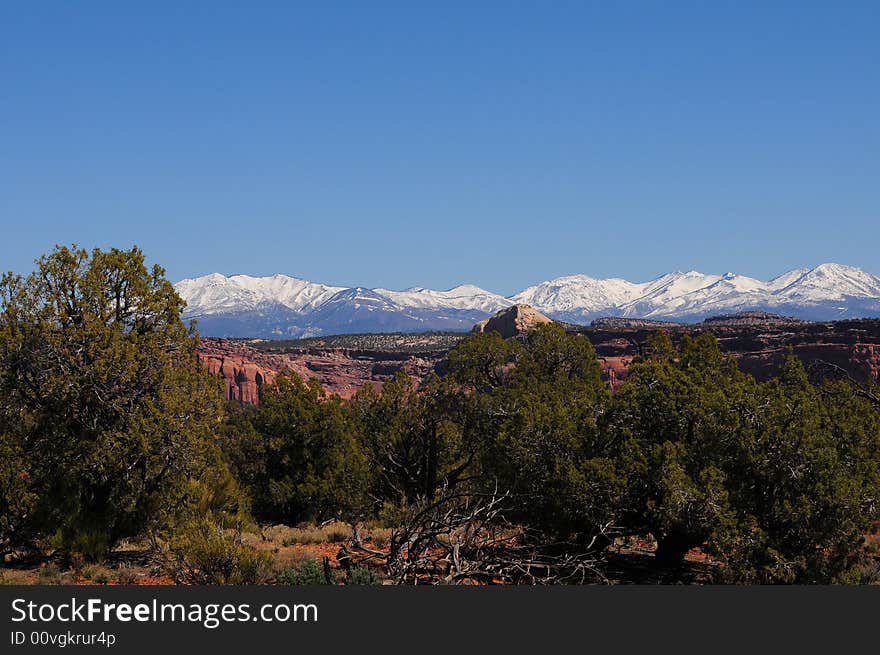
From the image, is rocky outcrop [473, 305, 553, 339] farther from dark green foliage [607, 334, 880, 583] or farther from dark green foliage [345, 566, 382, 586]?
dark green foliage [345, 566, 382, 586]

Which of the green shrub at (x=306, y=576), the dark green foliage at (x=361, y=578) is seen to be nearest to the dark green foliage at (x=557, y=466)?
the dark green foliage at (x=361, y=578)

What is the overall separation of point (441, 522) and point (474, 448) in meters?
20.2

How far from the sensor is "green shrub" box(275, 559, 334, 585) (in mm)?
16902

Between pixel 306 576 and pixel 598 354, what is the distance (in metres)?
139

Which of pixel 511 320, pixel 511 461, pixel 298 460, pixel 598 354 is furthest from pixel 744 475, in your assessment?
pixel 511 320

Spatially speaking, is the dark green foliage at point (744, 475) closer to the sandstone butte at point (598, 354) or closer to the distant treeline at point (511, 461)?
the distant treeline at point (511, 461)

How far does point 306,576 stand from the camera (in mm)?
17047

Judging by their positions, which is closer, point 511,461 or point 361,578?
point 361,578

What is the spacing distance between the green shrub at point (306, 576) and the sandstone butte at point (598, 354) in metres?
86.7

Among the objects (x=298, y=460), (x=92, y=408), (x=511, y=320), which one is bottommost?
(x=298, y=460)

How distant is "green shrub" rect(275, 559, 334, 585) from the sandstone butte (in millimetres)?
86733

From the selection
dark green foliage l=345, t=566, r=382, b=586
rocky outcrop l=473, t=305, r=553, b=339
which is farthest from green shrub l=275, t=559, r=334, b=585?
rocky outcrop l=473, t=305, r=553, b=339

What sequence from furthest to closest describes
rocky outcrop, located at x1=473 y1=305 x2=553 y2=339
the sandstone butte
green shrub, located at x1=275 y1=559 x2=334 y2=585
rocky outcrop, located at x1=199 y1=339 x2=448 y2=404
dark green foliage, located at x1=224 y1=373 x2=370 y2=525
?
rocky outcrop, located at x1=199 y1=339 x2=448 y2=404, rocky outcrop, located at x1=473 y1=305 x2=553 y2=339, the sandstone butte, dark green foliage, located at x1=224 y1=373 x2=370 y2=525, green shrub, located at x1=275 y1=559 x2=334 y2=585

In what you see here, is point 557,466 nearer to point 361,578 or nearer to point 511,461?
point 511,461
